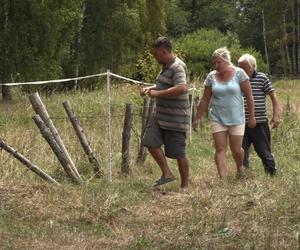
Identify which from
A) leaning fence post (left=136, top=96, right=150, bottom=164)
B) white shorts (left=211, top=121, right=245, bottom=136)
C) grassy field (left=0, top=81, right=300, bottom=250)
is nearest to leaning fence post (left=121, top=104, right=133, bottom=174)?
grassy field (left=0, top=81, right=300, bottom=250)

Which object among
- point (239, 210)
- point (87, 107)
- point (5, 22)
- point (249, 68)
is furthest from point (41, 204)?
point (5, 22)

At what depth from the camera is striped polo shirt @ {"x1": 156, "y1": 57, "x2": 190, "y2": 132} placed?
290 inches

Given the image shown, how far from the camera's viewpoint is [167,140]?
295 inches

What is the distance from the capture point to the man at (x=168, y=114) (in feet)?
24.0

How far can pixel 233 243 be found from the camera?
5.02m

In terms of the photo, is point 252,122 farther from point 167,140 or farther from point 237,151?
point 167,140

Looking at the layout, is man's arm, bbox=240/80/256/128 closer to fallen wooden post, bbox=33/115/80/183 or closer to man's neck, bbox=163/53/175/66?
man's neck, bbox=163/53/175/66

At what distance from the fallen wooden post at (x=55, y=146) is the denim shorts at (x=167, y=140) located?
95 cm

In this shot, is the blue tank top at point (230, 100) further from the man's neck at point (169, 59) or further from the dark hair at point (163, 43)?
the dark hair at point (163, 43)

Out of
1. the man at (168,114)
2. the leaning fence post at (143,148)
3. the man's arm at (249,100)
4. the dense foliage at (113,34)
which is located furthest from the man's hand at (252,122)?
the dense foliage at (113,34)

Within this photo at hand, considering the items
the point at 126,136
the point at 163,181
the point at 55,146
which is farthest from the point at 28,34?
→ the point at 163,181

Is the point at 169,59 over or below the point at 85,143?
over

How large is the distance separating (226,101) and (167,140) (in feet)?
2.83

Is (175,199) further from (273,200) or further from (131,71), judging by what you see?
(131,71)
